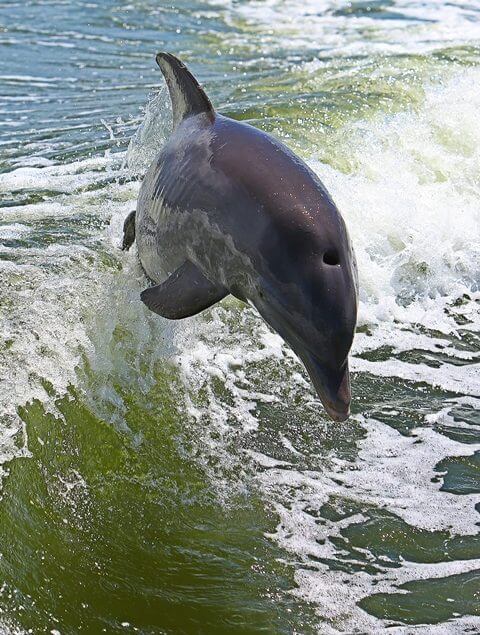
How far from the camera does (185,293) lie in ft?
15.3

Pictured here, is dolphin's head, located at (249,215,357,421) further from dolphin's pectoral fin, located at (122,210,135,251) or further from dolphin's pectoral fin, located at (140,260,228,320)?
dolphin's pectoral fin, located at (122,210,135,251)

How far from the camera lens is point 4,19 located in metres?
21.4

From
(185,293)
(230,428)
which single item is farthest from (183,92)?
(230,428)

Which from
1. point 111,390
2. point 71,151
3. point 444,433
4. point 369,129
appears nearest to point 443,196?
point 369,129

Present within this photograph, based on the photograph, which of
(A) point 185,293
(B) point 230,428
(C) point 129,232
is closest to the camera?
(A) point 185,293

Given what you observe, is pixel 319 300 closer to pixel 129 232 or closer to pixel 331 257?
pixel 331 257

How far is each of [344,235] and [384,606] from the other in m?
2.03

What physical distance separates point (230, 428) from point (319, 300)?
2.84 meters

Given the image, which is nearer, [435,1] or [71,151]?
[71,151]

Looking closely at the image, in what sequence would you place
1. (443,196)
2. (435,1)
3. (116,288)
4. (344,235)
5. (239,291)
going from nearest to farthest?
(344,235) < (239,291) < (116,288) < (443,196) < (435,1)

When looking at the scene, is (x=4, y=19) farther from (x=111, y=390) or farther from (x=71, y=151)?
(x=111, y=390)

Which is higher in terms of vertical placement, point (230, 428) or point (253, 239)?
point (253, 239)

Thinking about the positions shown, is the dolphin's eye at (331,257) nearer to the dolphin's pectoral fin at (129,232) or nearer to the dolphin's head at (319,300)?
the dolphin's head at (319,300)

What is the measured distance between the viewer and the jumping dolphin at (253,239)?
12.7 ft
